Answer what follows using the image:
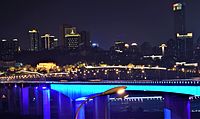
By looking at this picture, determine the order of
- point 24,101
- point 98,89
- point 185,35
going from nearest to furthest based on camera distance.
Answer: point 98,89, point 24,101, point 185,35

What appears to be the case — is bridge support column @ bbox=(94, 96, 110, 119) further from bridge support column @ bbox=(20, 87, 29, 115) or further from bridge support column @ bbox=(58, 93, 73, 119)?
bridge support column @ bbox=(20, 87, 29, 115)

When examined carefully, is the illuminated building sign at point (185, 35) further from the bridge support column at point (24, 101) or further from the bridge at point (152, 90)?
the bridge at point (152, 90)

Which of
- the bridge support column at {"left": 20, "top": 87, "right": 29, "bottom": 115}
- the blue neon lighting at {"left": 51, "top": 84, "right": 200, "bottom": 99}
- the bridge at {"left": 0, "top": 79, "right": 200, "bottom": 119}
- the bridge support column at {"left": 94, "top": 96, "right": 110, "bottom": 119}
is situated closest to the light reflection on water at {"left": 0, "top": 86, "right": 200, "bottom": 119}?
the bridge support column at {"left": 20, "top": 87, "right": 29, "bottom": 115}

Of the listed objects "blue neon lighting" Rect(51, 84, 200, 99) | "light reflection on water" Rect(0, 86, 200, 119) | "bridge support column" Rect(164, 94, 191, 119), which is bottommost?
"light reflection on water" Rect(0, 86, 200, 119)

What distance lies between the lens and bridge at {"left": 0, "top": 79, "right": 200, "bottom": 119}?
35.5 metres

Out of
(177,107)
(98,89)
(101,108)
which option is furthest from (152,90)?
(101,108)

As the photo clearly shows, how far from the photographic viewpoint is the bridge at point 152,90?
1399 inches

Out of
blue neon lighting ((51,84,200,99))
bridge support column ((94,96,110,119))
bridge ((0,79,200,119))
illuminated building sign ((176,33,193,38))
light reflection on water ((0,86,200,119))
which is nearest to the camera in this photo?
bridge ((0,79,200,119))

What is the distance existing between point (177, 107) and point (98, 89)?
1273cm

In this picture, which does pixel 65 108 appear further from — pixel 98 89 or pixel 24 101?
pixel 98 89

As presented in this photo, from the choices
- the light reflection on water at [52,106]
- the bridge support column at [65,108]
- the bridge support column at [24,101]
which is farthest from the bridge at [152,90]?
the bridge support column at [24,101]

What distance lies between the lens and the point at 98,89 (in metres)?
47.2

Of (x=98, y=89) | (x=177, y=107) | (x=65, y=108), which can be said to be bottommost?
(x=65, y=108)

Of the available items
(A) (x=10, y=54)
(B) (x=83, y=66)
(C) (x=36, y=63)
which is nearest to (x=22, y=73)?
(B) (x=83, y=66)
